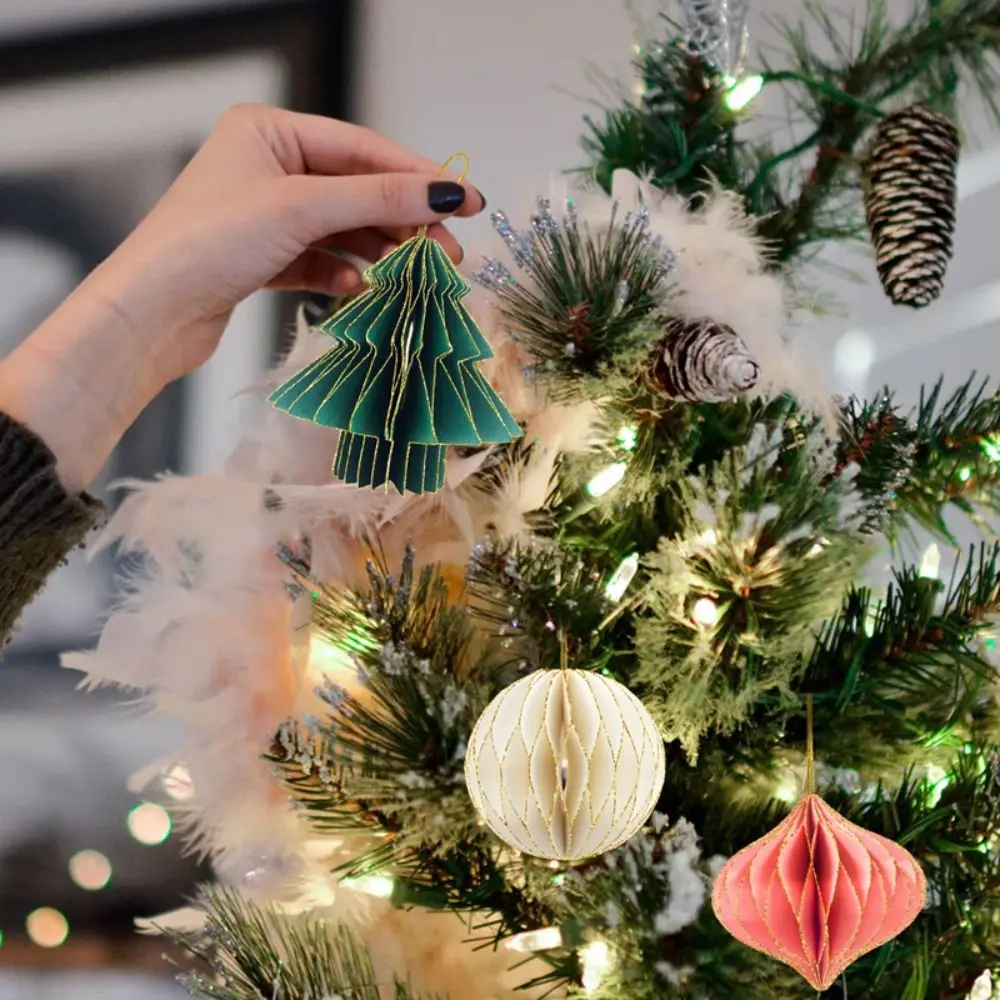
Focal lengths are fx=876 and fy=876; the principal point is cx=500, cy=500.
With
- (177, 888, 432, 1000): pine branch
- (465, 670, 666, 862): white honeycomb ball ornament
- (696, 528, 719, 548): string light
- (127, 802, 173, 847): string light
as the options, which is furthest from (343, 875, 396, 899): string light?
(127, 802, 173, 847): string light

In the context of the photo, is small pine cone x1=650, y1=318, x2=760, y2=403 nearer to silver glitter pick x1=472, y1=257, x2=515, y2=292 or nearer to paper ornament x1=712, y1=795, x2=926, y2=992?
silver glitter pick x1=472, y1=257, x2=515, y2=292

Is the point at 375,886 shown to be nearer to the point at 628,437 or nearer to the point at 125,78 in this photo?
the point at 628,437

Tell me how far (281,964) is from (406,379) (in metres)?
0.30

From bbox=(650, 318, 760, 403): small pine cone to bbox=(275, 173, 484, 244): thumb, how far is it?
15 centimetres

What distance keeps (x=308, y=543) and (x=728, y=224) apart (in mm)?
294

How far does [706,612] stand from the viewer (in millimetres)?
413

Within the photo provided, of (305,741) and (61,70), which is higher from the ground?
(61,70)

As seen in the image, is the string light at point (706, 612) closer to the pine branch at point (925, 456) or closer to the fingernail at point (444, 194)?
the pine branch at point (925, 456)

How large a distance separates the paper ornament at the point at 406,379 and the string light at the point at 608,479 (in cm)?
9

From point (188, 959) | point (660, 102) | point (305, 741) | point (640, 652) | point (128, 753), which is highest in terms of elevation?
point (660, 102)

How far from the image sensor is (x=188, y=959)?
887mm

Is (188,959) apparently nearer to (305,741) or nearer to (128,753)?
(128,753)

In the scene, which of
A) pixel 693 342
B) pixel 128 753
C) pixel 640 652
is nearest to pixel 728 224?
pixel 693 342

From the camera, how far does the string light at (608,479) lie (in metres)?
0.46
